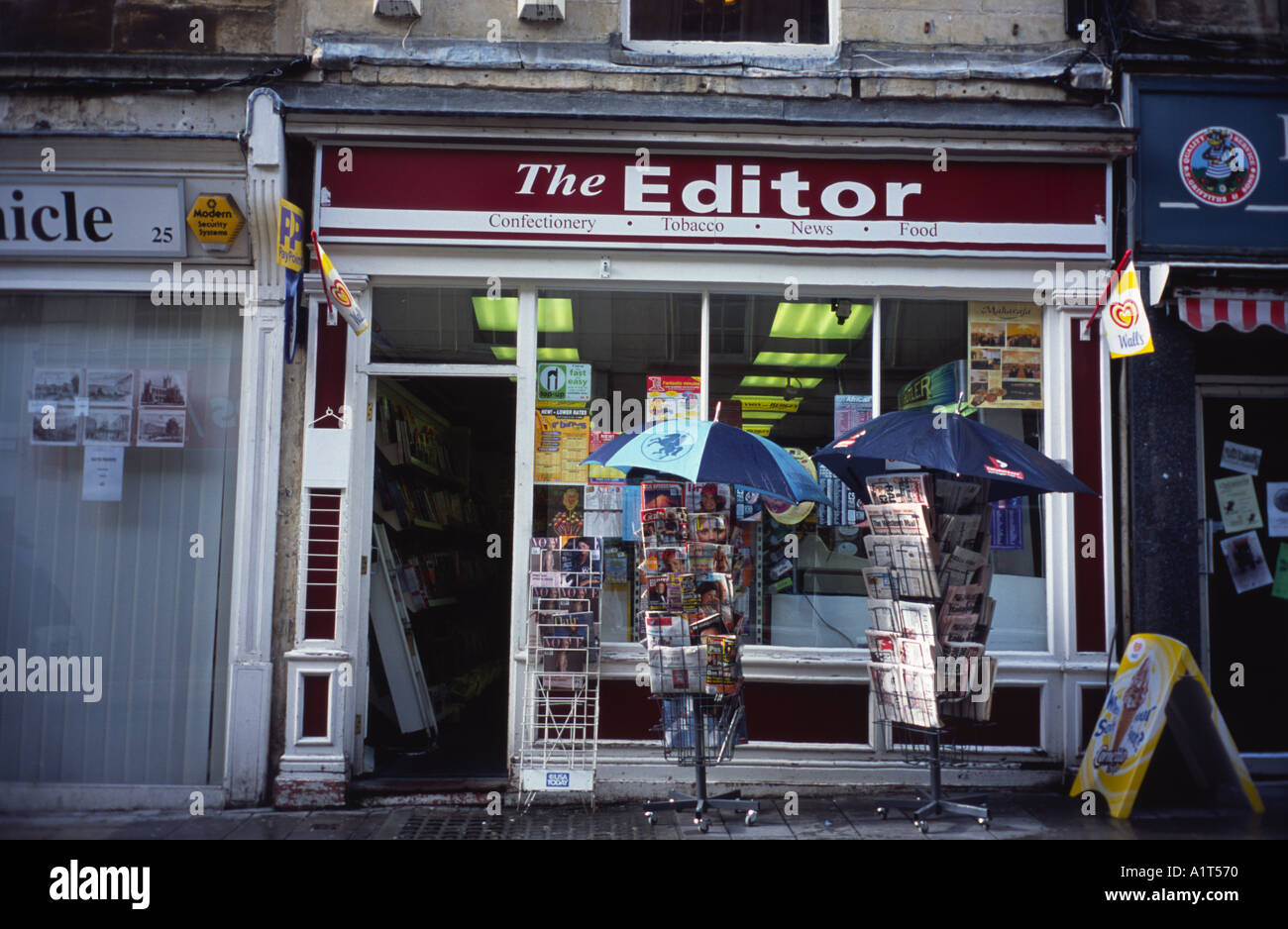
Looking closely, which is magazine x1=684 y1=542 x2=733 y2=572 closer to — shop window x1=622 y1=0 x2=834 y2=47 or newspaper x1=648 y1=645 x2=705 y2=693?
newspaper x1=648 y1=645 x2=705 y2=693

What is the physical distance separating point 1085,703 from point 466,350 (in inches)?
189

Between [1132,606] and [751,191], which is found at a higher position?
[751,191]

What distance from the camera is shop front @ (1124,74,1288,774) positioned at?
269 inches

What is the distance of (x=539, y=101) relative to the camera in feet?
22.9

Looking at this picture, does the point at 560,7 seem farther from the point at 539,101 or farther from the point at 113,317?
the point at 113,317

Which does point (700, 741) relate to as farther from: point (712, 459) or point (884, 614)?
point (712, 459)

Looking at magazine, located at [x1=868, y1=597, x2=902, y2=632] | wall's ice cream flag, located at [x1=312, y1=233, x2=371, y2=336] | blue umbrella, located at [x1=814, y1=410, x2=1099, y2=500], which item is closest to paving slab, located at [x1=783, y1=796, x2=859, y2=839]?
magazine, located at [x1=868, y1=597, x2=902, y2=632]

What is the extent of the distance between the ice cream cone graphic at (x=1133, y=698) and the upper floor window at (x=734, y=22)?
15.5 ft

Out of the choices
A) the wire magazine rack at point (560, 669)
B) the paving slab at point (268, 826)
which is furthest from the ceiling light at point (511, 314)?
the paving slab at point (268, 826)

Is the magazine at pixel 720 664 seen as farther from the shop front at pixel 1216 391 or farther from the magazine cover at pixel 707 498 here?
the shop front at pixel 1216 391

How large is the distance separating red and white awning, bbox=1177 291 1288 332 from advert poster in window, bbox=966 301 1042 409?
3.14ft
